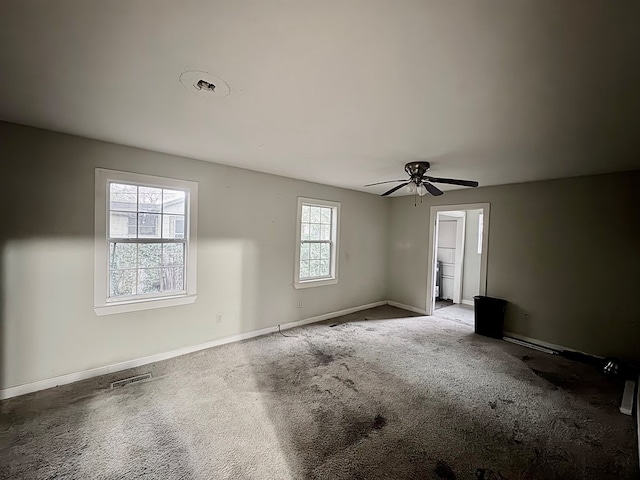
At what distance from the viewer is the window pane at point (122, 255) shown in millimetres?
3002

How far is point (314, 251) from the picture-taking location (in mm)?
4984

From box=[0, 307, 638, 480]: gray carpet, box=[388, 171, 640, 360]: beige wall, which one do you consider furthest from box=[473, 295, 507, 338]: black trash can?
box=[0, 307, 638, 480]: gray carpet

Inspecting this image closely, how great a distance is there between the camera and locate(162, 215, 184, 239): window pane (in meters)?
3.35

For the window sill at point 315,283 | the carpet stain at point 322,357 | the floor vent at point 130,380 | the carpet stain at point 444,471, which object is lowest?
the floor vent at point 130,380

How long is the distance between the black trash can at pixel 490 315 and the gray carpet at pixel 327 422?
2.70 ft

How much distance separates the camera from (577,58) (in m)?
1.38

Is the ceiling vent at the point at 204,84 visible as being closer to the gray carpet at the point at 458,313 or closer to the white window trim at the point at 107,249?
the white window trim at the point at 107,249

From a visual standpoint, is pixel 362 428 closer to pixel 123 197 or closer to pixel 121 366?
pixel 121 366

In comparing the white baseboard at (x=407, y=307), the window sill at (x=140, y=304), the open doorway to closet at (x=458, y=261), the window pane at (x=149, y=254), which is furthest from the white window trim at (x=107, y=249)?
the open doorway to closet at (x=458, y=261)

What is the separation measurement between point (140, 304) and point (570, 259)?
218 inches

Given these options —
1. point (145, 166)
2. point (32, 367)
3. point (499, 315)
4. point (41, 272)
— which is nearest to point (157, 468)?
point (32, 367)

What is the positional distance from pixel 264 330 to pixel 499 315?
362 cm

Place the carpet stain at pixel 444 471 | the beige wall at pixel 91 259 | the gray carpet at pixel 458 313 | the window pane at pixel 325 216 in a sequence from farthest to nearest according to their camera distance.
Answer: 1. the gray carpet at pixel 458 313
2. the window pane at pixel 325 216
3. the beige wall at pixel 91 259
4. the carpet stain at pixel 444 471

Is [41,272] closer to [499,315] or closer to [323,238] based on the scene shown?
[323,238]
